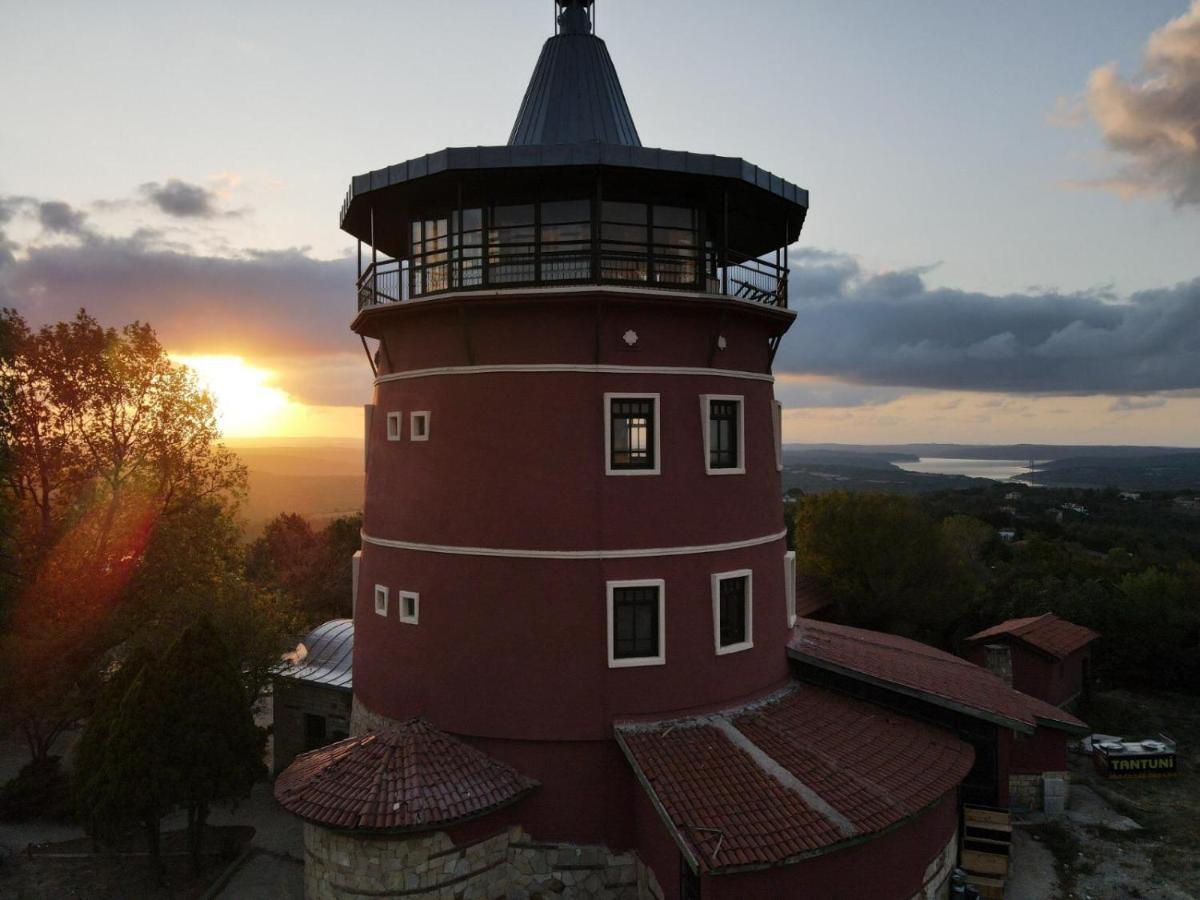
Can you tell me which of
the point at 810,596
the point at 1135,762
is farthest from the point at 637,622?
the point at 810,596

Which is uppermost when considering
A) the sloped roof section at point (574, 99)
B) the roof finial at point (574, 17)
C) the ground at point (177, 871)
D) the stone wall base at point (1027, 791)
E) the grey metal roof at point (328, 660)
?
the roof finial at point (574, 17)

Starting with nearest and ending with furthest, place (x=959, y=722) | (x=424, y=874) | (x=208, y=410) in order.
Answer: (x=424, y=874) < (x=959, y=722) < (x=208, y=410)

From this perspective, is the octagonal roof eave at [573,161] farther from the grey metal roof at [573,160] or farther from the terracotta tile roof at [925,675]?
the terracotta tile roof at [925,675]

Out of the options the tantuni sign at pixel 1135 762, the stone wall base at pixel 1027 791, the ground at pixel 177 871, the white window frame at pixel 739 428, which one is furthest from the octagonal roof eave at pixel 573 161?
the tantuni sign at pixel 1135 762

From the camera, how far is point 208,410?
26500mm

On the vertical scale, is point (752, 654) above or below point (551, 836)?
above

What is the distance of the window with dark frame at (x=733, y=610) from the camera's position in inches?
619

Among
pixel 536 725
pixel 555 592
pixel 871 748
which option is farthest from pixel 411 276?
pixel 871 748

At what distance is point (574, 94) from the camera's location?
57.4ft

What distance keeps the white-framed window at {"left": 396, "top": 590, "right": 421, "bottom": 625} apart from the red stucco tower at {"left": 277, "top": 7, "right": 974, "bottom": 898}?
0.06 meters

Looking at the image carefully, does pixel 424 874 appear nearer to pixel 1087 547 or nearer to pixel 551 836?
pixel 551 836

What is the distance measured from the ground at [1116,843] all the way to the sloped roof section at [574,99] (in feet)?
61.4

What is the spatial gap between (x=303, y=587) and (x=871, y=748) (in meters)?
37.3

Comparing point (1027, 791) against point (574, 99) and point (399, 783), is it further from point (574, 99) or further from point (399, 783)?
point (574, 99)
